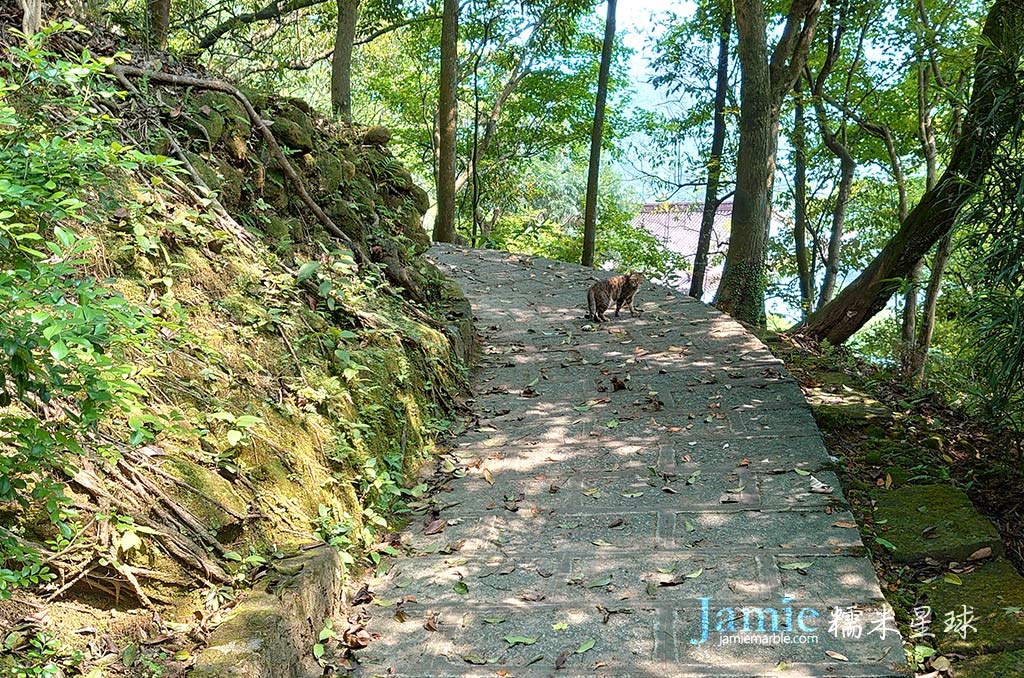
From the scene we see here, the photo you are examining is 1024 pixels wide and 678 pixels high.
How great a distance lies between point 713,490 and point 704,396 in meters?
1.91

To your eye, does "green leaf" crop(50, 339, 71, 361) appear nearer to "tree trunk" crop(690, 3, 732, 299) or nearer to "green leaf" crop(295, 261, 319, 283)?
"green leaf" crop(295, 261, 319, 283)

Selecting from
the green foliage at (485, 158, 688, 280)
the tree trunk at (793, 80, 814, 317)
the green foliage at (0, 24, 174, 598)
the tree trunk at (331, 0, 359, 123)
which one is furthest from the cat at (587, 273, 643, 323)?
the tree trunk at (793, 80, 814, 317)

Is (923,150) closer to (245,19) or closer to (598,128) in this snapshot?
(598,128)

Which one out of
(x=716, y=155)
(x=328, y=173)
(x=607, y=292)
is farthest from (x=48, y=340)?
(x=716, y=155)

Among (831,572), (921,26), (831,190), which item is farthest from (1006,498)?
(831,190)

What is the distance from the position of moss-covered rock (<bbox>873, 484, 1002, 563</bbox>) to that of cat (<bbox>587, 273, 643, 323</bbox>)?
198 inches

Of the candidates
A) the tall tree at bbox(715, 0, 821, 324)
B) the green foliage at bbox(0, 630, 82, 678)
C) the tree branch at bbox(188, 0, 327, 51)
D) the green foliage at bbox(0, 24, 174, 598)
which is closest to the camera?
the green foliage at bbox(0, 24, 174, 598)

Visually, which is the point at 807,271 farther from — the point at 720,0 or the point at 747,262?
the point at 747,262

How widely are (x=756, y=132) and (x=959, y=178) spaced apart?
4.90m

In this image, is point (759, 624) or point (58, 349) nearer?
point (58, 349)

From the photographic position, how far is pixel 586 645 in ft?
11.8

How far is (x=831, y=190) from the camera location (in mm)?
19125

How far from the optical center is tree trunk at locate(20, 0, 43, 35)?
4.65 m

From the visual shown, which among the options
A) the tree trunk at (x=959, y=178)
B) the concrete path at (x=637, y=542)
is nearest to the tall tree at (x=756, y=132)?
the tree trunk at (x=959, y=178)
